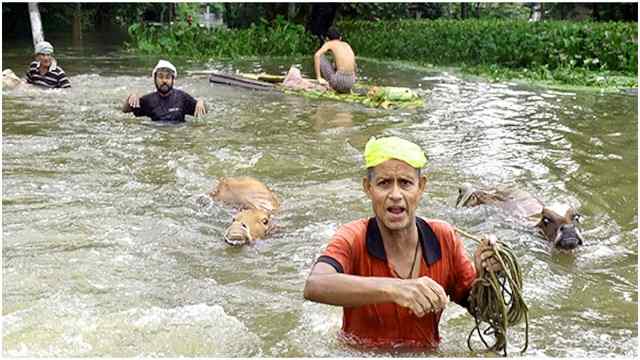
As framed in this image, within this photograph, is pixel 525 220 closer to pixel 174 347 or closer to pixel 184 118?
pixel 174 347

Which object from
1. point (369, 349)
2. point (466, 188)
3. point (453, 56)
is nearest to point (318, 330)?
point (369, 349)

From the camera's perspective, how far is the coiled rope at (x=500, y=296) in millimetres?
3676

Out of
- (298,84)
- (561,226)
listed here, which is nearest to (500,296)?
(561,226)

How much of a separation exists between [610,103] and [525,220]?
877 cm

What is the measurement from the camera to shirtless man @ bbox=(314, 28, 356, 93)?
1552cm

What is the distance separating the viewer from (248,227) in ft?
21.8

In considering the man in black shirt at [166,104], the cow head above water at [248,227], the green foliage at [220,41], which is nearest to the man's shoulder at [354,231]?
the cow head above water at [248,227]

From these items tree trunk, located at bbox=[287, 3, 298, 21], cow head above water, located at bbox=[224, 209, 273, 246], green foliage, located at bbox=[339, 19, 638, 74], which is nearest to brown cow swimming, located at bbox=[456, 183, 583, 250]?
cow head above water, located at bbox=[224, 209, 273, 246]

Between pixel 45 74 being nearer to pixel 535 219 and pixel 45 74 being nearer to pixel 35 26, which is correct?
pixel 35 26

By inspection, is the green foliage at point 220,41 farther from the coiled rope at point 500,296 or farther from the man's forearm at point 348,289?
the man's forearm at point 348,289

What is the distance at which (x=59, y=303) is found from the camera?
510cm

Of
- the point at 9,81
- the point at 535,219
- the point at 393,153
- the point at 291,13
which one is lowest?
the point at 291,13

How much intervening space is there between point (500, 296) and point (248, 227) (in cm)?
327

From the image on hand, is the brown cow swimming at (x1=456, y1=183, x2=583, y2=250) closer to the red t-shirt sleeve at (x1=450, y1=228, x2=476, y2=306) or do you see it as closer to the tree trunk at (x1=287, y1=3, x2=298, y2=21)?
the red t-shirt sleeve at (x1=450, y1=228, x2=476, y2=306)
